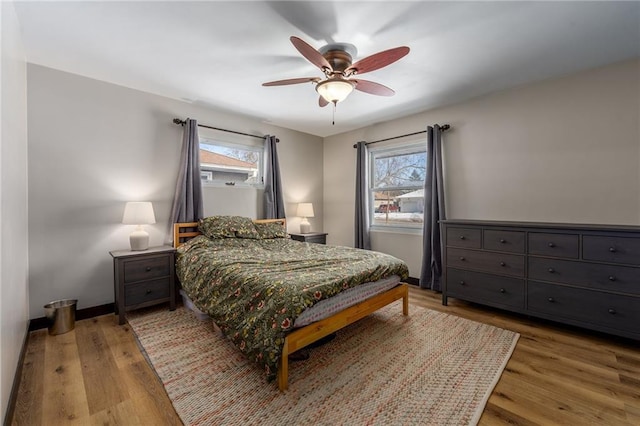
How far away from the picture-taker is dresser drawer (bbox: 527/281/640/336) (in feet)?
7.30

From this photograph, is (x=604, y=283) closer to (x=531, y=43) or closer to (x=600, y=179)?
(x=600, y=179)

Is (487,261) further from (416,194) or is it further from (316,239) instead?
(316,239)

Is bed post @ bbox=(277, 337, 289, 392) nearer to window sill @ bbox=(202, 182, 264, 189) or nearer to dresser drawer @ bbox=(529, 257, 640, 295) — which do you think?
dresser drawer @ bbox=(529, 257, 640, 295)

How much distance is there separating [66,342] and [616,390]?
4.09m

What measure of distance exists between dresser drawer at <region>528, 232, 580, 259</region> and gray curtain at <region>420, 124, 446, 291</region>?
3.53ft

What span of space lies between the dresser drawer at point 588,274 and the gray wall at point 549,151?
619mm

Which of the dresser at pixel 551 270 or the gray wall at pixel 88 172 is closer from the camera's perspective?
the dresser at pixel 551 270

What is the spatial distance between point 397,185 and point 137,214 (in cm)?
349

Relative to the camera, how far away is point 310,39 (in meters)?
2.24

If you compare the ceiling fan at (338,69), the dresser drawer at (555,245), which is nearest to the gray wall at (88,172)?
the ceiling fan at (338,69)

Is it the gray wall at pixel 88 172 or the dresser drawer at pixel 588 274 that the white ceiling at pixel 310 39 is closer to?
the gray wall at pixel 88 172

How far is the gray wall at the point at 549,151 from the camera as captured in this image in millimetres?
2584

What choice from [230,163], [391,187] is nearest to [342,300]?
[391,187]

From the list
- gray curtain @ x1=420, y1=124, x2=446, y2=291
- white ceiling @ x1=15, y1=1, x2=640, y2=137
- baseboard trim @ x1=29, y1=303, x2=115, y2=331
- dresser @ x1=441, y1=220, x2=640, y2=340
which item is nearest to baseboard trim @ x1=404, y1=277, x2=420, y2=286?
gray curtain @ x1=420, y1=124, x2=446, y2=291
